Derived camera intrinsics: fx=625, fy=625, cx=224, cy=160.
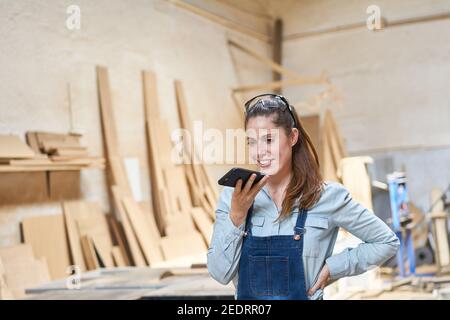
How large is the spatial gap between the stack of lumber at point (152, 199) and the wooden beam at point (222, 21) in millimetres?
634

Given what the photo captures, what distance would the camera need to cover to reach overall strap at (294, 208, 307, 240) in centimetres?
127

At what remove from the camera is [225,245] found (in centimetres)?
125

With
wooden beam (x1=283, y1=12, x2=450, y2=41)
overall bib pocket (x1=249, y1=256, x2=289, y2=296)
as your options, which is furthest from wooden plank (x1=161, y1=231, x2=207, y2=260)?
overall bib pocket (x1=249, y1=256, x2=289, y2=296)

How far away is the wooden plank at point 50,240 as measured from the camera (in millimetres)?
3178

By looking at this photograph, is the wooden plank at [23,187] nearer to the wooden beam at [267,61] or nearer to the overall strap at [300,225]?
the wooden beam at [267,61]

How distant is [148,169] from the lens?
3957 millimetres

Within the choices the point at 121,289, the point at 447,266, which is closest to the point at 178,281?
the point at 121,289

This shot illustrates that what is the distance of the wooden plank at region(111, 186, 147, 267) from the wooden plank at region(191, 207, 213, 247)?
1.42ft

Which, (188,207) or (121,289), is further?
(188,207)

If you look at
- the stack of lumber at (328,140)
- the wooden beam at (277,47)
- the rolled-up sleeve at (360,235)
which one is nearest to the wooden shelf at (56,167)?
the wooden beam at (277,47)

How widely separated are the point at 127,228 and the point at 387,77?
1.93m

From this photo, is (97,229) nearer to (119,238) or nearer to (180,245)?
(119,238)

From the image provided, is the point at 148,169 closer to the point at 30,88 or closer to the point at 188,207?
the point at 188,207
